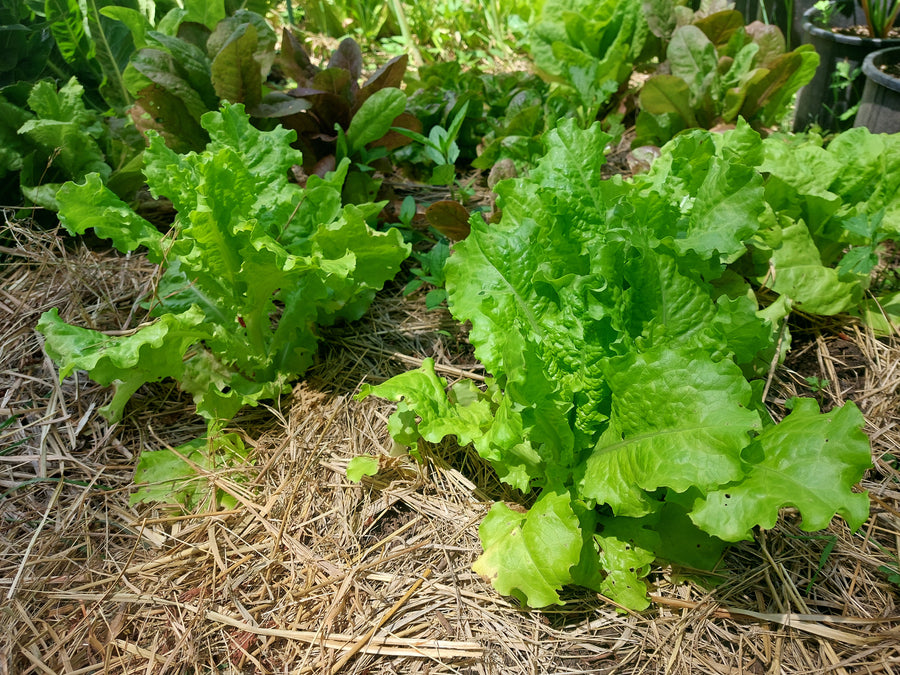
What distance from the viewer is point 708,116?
8.14 feet

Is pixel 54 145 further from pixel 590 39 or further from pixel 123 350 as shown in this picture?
pixel 590 39

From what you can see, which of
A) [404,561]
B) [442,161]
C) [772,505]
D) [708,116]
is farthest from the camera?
[708,116]

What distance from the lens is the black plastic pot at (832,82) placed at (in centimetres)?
263

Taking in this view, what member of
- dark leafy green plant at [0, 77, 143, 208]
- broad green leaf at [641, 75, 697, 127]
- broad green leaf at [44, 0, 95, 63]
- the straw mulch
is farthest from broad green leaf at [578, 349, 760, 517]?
broad green leaf at [44, 0, 95, 63]

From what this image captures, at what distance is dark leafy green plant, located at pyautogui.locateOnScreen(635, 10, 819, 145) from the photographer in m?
2.36

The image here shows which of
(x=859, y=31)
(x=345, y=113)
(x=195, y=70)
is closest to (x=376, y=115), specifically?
(x=345, y=113)

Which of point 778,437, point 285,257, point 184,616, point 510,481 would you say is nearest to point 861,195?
point 778,437

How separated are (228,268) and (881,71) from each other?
2.53 m

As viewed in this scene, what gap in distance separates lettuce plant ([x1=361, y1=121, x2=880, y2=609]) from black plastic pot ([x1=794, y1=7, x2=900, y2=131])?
1364mm

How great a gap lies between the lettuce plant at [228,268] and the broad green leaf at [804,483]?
1003 millimetres

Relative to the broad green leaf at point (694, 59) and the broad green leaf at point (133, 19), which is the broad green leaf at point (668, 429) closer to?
the broad green leaf at point (694, 59)

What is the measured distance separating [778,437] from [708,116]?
5.52ft

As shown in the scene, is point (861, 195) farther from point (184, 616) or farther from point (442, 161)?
point (184, 616)

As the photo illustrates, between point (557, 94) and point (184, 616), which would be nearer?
point (184, 616)
